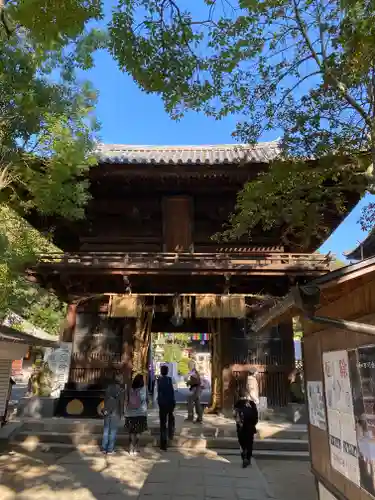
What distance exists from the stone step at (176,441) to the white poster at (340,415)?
17.7 ft

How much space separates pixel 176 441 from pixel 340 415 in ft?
20.3

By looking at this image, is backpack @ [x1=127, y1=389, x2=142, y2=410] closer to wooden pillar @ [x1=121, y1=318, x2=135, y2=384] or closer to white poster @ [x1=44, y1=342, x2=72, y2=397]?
wooden pillar @ [x1=121, y1=318, x2=135, y2=384]

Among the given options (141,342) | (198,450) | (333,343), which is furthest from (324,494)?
(141,342)

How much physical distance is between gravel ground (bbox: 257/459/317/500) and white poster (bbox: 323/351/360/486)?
8.29 ft

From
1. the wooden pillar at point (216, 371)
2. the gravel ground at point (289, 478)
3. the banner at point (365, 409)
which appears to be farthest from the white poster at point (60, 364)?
the banner at point (365, 409)

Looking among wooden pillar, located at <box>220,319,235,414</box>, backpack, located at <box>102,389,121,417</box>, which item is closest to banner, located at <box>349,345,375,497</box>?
backpack, located at <box>102,389,121,417</box>

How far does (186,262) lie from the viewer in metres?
10.1

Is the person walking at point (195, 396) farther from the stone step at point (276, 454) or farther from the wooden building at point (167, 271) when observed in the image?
the stone step at point (276, 454)

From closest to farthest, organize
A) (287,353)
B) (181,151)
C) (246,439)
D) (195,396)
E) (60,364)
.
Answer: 1. (246,439)
2. (195,396)
3. (287,353)
4. (60,364)
5. (181,151)

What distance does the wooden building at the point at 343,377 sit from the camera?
311 cm

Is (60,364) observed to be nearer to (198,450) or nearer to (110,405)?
(110,405)

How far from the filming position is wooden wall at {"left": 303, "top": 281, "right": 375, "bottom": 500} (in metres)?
3.29

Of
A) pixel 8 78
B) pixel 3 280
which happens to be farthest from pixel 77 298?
pixel 8 78

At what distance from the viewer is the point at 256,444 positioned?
28.9 ft
